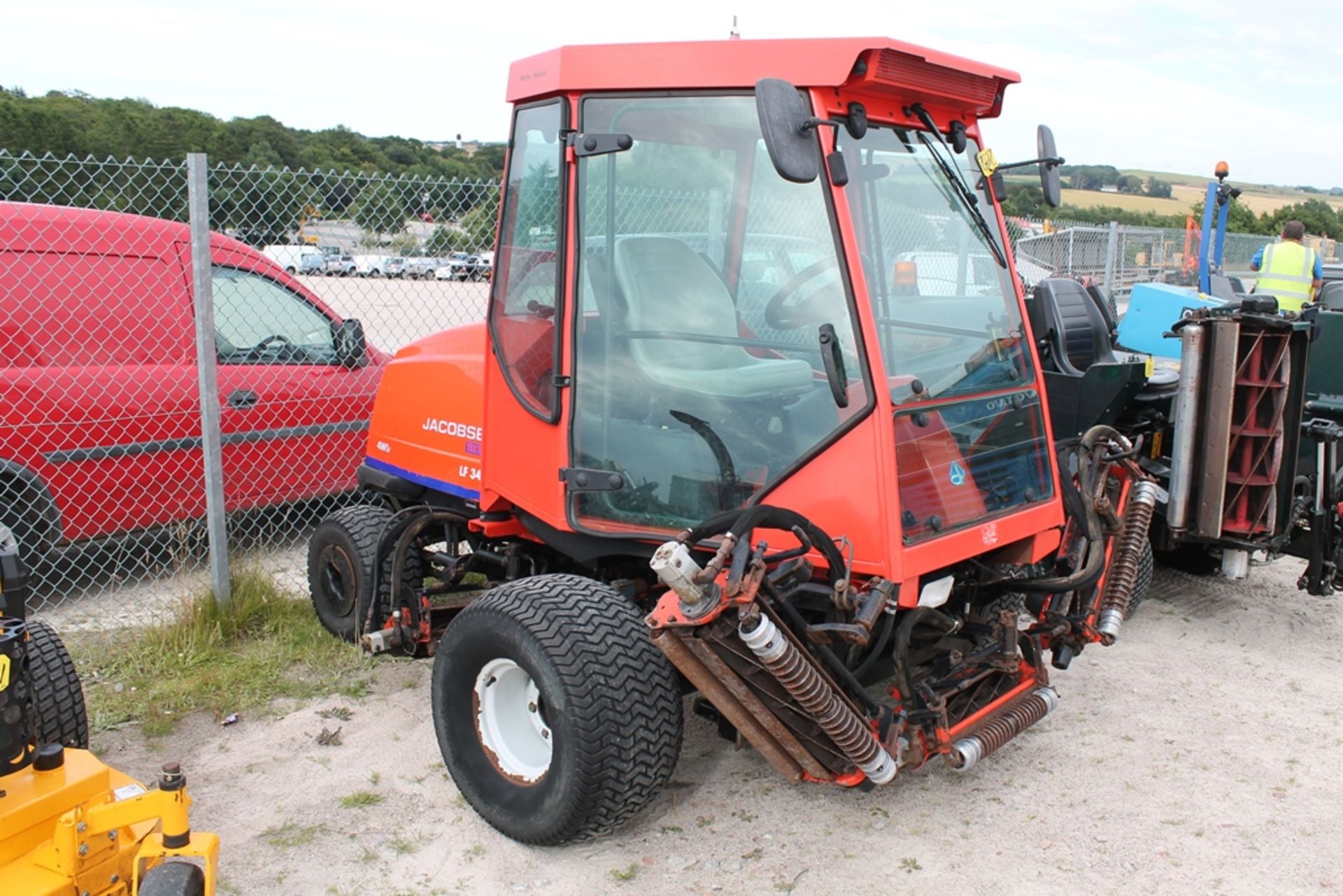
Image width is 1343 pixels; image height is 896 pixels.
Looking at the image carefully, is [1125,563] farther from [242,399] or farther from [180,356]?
[180,356]

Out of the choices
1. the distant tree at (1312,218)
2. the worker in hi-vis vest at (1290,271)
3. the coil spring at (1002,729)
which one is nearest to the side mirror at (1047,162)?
the coil spring at (1002,729)

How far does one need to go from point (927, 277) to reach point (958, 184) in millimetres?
330

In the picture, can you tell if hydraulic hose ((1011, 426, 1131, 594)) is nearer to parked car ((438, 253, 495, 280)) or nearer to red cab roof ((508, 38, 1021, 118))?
red cab roof ((508, 38, 1021, 118))

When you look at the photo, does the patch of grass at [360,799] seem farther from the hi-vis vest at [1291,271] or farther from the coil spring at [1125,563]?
the hi-vis vest at [1291,271]

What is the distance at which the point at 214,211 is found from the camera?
521 centimetres

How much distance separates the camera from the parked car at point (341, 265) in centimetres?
597

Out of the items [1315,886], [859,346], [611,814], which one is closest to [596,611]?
[611,814]

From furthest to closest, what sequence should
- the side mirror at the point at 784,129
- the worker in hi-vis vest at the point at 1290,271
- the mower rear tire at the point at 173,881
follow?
the worker in hi-vis vest at the point at 1290,271 → the side mirror at the point at 784,129 → the mower rear tire at the point at 173,881

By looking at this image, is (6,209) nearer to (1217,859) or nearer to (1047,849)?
(1047,849)

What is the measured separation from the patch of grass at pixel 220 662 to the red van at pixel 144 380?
28.0 inches

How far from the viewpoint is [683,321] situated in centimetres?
321

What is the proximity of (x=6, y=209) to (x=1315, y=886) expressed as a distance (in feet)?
18.1

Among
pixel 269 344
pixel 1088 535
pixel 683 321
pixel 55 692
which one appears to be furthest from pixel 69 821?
pixel 269 344

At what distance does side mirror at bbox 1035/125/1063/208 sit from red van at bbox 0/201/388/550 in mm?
3461
